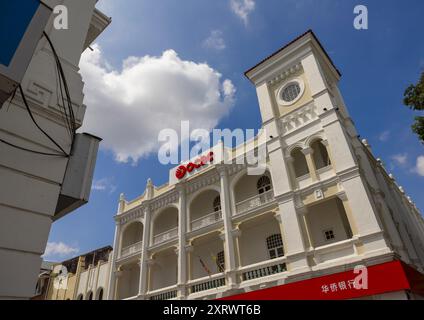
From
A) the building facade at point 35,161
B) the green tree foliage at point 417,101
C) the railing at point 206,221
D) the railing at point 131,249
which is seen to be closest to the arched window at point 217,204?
the railing at point 206,221

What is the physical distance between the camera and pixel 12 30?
3037 mm

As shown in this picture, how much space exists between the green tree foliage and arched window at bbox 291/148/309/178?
22.0 ft

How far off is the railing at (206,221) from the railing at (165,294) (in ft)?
13.0

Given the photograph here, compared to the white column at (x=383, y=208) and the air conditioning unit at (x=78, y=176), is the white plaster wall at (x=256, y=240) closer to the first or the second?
the white column at (x=383, y=208)

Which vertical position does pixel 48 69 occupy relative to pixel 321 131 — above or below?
below

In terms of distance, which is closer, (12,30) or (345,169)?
(12,30)

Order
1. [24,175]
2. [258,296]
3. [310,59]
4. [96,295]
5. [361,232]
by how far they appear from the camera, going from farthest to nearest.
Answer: [96,295], [310,59], [258,296], [361,232], [24,175]

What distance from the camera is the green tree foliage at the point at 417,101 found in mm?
11000

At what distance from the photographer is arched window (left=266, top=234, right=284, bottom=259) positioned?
55.8 feet

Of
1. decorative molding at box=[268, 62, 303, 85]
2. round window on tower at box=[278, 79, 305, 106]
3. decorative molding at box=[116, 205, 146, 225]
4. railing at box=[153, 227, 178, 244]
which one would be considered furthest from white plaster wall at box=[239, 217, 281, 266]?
decorative molding at box=[268, 62, 303, 85]

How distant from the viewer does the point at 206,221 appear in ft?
63.6

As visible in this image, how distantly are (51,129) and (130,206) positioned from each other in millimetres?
21744
